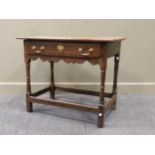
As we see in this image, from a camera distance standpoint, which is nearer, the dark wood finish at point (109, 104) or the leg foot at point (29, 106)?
the dark wood finish at point (109, 104)

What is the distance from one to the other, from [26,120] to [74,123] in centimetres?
44

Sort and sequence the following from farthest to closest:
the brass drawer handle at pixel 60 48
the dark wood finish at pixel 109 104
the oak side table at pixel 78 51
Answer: the dark wood finish at pixel 109 104 < the brass drawer handle at pixel 60 48 < the oak side table at pixel 78 51

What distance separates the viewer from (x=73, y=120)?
2.02 metres

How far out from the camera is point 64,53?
6.02 ft

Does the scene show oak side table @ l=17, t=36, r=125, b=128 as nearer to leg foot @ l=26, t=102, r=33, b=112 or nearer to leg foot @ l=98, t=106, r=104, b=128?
leg foot @ l=98, t=106, r=104, b=128

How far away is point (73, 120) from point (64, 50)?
65 centimetres

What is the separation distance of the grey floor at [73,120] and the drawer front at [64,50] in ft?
1.98

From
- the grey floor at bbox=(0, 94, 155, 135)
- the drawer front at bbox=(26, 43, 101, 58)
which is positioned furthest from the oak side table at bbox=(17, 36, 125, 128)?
the grey floor at bbox=(0, 94, 155, 135)

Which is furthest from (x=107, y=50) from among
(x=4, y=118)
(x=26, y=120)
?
(x=4, y=118)

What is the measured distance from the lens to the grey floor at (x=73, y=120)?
1.81 metres

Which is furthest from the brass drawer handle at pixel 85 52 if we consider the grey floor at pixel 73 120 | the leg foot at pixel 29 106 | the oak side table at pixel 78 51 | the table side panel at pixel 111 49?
the leg foot at pixel 29 106

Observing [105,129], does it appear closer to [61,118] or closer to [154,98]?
[61,118]

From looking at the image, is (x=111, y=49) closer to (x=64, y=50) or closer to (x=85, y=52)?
(x=85, y=52)

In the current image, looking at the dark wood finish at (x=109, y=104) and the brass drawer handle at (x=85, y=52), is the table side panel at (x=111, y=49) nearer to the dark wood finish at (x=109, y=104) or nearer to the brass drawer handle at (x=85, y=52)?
the brass drawer handle at (x=85, y=52)
